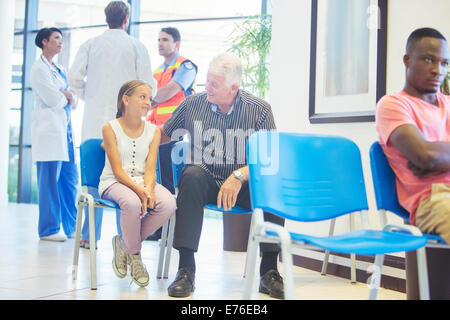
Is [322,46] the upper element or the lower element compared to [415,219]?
upper

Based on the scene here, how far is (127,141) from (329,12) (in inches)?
59.0

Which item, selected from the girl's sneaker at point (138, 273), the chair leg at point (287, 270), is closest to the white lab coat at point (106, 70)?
the girl's sneaker at point (138, 273)

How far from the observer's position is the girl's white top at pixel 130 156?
267 centimetres

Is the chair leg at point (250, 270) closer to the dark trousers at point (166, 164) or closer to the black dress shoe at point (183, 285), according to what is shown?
the black dress shoe at point (183, 285)

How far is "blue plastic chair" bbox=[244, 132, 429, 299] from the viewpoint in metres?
1.64

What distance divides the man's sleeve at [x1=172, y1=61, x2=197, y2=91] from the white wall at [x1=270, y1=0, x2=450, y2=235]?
0.63 metres

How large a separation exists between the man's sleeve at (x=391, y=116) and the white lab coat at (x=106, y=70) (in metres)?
1.92

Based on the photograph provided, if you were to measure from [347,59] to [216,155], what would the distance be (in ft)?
3.46

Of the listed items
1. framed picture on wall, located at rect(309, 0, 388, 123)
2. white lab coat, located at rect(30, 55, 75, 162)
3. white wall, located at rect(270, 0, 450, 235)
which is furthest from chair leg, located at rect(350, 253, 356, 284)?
white lab coat, located at rect(30, 55, 75, 162)

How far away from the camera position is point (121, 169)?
102 inches

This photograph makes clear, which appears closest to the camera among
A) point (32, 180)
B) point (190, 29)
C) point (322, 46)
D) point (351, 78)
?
point (351, 78)

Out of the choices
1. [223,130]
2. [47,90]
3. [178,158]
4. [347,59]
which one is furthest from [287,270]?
[47,90]

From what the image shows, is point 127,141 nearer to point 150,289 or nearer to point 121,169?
point 121,169
